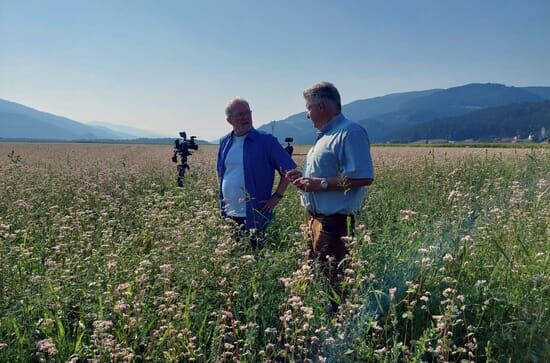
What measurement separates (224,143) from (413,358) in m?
2.90

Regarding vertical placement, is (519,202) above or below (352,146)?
below

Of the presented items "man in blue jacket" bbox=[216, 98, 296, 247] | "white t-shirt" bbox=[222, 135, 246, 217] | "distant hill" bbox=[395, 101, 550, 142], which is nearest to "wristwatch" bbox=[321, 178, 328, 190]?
"man in blue jacket" bbox=[216, 98, 296, 247]

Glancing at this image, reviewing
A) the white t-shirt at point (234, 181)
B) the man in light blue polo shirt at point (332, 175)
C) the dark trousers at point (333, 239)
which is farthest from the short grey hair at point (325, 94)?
the white t-shirt at point (234, 181)

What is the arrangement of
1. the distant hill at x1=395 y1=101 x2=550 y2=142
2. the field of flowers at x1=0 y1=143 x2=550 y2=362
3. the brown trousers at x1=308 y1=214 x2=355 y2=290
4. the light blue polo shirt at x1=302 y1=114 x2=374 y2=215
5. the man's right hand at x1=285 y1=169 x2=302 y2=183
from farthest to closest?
the distant hill at x1=395 y1=101 x2=550 y2=142 < the man's right hand at x1=285 y1=169 x2=302 y2=183 < the brown trousers at x1=308 y1=214 x2=355 y2=290 < the light blue polo shirt at x1=302 y1=114 x2=374 y2=215 < the field of flowers at x1=0 y1=143 x2=550 y2=362

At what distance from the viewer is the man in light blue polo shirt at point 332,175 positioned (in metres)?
2.96

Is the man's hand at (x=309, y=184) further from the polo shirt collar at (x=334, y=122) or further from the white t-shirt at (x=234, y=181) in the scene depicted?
the white t-shirt at (x=234, y=181)

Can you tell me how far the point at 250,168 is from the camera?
3.96 meters

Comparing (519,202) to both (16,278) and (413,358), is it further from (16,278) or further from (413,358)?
(16,278)

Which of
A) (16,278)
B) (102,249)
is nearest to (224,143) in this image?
(102,249)

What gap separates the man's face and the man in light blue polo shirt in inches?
34.3

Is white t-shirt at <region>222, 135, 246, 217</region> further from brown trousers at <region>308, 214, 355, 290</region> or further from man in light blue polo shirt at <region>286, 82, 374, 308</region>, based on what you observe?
brown trousers at <region>308, 214, 355, 290</region>

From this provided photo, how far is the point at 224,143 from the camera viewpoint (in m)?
4.27

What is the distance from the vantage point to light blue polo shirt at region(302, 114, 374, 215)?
9.68 ft

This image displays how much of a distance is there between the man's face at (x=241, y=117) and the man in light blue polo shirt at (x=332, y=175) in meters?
0.87
